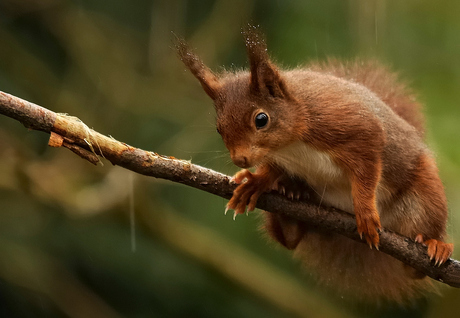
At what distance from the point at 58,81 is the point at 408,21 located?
2.75 meters

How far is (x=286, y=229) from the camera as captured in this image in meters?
2.58

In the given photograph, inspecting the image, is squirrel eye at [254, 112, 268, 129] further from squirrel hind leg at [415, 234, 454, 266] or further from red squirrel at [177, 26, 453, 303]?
squirrel hind leg at [415, 234, 454, 266]

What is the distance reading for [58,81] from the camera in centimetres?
403

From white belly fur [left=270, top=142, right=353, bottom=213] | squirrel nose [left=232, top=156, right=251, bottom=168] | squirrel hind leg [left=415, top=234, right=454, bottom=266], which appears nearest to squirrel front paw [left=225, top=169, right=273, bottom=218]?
white belly fur [left=270, top=142, right=353, bottom=213]

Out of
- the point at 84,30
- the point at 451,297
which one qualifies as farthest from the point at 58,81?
the point at 451,297

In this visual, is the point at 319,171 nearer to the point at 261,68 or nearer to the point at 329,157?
the point at 329,157

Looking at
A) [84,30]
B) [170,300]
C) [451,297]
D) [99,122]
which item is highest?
[84,30]

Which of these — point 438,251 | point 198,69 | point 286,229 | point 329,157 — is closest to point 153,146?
point 286,229

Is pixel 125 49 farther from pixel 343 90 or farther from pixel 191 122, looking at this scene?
pixel 343 90

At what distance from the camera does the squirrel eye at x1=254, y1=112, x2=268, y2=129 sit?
2.07 meters

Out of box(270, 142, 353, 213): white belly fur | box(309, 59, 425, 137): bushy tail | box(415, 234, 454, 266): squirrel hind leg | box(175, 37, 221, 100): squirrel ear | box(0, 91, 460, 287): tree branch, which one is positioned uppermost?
box(309, 59, 425, 137): bushy tail

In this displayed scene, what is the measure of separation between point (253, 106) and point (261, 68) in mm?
152

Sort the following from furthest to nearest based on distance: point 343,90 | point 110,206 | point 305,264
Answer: point 110,206, point 305,264, point 343,90

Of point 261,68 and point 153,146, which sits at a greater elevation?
point 153,146
